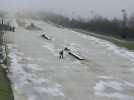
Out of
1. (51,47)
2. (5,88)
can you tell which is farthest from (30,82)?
(51,47)

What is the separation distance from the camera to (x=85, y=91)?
591 inches

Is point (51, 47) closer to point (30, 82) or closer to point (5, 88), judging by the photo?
point (30, 82)

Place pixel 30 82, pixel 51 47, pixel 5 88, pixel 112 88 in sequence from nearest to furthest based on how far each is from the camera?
pixel 5 88
pixel 112 88
pixel 30 82
pixel 51 47

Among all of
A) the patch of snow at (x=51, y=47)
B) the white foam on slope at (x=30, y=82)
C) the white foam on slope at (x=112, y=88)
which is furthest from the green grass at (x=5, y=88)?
the patch of snow at (x=51, y=47)

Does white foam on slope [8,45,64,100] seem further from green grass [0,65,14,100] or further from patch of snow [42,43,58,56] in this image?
patch of snow [42,43,58,56]

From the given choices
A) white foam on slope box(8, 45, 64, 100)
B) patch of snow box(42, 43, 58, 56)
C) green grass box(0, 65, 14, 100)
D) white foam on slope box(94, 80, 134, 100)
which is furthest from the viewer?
patch of snow box(42, 43, 58, 56)

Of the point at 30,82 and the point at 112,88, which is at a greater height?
the point at 112,88

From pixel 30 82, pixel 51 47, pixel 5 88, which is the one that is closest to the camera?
pixel 5 88

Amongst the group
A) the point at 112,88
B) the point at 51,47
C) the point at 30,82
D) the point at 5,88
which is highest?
the point at 5,88

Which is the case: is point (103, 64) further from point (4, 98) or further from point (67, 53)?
point (4, 98)

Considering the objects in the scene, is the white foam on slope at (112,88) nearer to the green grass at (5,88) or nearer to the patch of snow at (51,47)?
the green grass at (5,88)

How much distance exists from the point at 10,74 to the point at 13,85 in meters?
2.36

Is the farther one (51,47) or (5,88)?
(51,47)

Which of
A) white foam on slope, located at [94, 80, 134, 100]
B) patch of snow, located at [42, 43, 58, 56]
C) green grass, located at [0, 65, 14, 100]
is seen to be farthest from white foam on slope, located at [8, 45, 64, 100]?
patch of snow, located at [42, 43, 58, 56]
